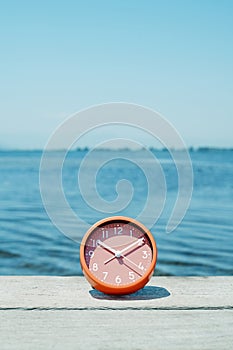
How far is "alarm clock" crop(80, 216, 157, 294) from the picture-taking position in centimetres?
260

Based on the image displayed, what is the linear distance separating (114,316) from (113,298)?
0.23m

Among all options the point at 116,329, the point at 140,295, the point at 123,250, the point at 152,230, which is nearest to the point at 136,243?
the point at 123,250

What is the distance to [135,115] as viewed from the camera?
2.82 metres

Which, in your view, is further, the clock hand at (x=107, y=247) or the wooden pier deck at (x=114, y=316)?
the clock hand at (x=107, y=247)

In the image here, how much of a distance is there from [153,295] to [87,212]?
8997mm

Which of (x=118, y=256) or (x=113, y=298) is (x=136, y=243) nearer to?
(x=118, y=256)

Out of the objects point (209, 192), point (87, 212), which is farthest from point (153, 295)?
point (209, 192)

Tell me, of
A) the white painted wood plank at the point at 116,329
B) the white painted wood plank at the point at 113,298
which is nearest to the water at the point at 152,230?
the white painted wood plank at the point at 113,298

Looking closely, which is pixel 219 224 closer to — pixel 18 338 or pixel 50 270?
pixel 50 270

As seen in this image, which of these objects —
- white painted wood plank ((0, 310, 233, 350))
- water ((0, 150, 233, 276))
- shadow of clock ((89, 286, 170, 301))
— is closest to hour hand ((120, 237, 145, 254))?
shadow of clock ((89, 286, 170, 301))

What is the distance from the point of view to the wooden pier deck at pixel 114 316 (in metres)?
2.11

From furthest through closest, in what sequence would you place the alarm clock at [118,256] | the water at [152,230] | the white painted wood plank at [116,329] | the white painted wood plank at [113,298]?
the water at [152,230], the alarm clock at [118,256], the white painted wood plank at [113,298], the white painted wood plank at [116,329]

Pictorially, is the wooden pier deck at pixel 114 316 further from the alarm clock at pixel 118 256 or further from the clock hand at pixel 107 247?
the clock hand at pixel 107 247

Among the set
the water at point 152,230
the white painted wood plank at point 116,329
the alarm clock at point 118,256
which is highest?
the alarm clock at point 118,256
